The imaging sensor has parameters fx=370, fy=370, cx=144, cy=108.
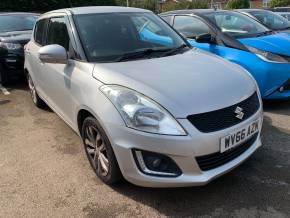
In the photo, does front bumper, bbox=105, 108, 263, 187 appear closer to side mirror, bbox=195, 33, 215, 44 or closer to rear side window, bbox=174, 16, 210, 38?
side mirror, bbox=195, 33, 215, 44

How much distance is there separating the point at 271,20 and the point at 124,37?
4.82m

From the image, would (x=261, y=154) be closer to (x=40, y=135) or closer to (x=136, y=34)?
(x=136, y=34)

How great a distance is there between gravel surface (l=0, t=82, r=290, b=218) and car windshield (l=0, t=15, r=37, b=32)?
→ 4662 mm

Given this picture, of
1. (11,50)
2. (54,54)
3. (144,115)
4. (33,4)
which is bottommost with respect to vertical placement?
(33,4)

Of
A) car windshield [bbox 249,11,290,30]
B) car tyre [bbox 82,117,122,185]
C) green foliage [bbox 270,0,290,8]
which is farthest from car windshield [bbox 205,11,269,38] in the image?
green foliage [bbox 270,0,290,8]

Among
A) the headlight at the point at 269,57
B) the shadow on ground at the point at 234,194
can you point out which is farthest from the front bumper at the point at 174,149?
the headlight at the point at 269,57

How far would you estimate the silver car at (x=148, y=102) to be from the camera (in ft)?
9.51

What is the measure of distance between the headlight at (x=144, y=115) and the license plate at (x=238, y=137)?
387 mm

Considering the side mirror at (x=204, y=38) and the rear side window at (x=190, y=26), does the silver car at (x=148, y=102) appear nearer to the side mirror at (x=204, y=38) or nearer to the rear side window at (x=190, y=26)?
the side mirror at (x=204, y=38)

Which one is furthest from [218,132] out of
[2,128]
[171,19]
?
[171,19]

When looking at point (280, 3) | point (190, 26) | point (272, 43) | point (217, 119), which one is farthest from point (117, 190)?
point (280, 3)

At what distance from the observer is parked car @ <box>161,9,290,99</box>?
521cm

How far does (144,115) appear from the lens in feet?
9.61

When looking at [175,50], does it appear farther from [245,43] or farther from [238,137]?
[245,43]
